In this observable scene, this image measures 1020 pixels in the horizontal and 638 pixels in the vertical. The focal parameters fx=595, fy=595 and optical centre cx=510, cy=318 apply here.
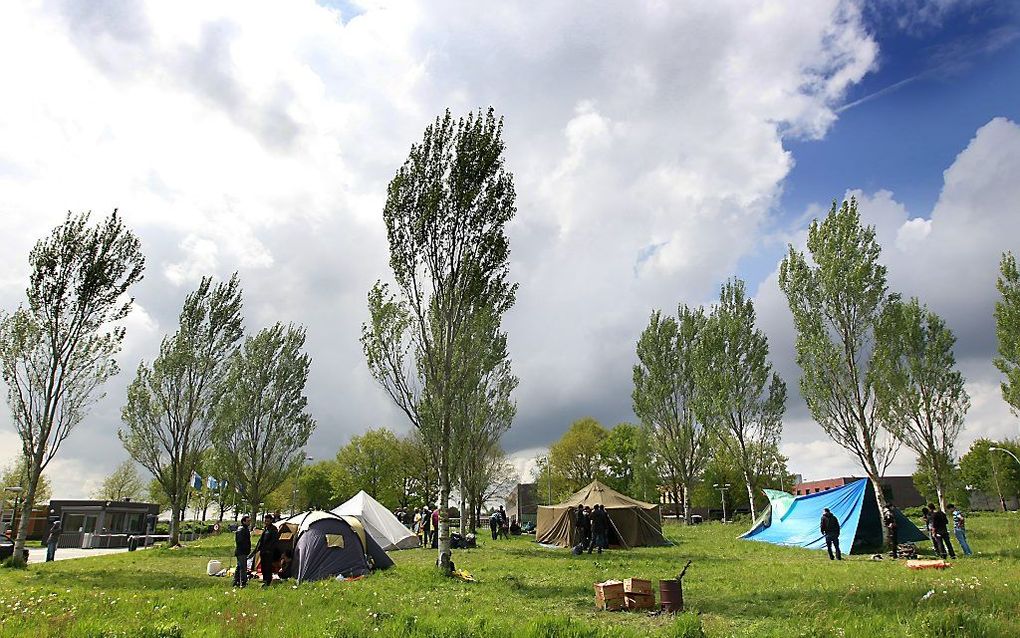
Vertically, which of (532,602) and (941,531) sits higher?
(941,531)

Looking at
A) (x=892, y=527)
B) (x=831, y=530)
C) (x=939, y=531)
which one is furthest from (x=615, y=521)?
(x=939, y=531)

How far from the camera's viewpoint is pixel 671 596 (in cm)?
995

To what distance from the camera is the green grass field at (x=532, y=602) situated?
8.06 m

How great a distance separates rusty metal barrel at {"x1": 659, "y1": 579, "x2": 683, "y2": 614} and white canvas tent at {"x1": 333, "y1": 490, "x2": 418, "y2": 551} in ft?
56.9

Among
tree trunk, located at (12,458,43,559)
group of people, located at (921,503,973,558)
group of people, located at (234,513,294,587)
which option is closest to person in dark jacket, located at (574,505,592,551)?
group of people, located at (234,513,294,587)

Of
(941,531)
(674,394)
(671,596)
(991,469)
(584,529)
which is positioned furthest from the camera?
(991,469)

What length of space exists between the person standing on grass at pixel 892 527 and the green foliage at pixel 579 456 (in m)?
40.0

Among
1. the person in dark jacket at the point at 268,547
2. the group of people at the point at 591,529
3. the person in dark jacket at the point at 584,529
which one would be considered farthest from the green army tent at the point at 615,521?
the person in dark jacket at the point at 268,547

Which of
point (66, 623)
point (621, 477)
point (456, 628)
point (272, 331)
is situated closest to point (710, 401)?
point (621, 477)

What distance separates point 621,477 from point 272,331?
118 feet

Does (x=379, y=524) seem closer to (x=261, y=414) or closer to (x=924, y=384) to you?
(x=261, y=414)

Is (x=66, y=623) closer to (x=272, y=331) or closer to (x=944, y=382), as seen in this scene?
(x=272, y=331)

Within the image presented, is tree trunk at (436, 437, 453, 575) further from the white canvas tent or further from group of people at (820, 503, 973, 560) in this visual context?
group of people at (820, 503, 973, 560)

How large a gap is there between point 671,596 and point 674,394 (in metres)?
32.6
